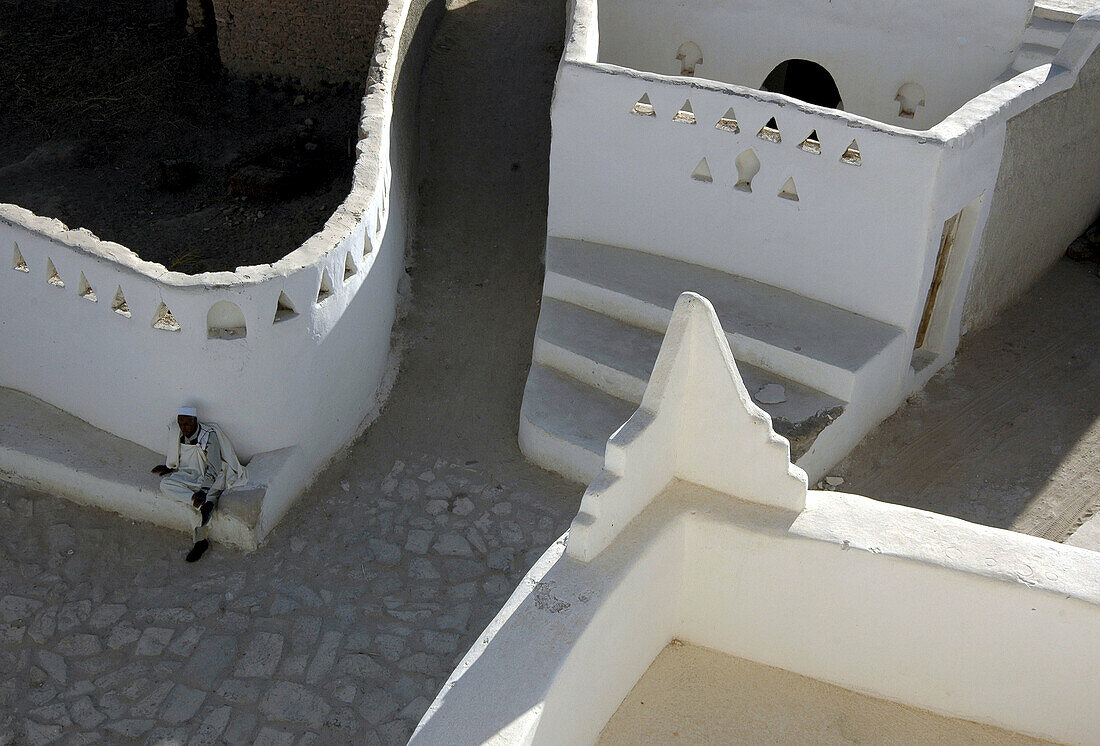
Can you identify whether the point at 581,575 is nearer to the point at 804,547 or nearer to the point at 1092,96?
the point at 804,547

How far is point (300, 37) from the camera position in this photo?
42.3 ft

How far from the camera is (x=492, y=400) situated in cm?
905

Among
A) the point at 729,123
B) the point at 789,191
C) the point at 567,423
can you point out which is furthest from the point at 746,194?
the point at 567,423

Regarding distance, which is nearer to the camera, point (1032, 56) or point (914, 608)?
point (914, 608)

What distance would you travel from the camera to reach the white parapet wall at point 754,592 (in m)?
3.91

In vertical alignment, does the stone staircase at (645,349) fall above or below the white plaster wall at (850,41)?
below

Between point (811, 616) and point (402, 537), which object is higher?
point (811, 616)

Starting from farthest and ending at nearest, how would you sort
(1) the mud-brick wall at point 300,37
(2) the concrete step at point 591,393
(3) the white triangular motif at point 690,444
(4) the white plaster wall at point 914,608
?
(1) the mud-brick wall at point 300,37 < (2) the concrete step at point 591,393 < (3) the white triangular motif at point 690,444 < (4) the white plaster wall at point 914,608

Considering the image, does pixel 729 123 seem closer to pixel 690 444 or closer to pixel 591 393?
pixel 591 393

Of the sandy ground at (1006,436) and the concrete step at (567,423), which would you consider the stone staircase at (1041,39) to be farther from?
the concrete step at (567,423)

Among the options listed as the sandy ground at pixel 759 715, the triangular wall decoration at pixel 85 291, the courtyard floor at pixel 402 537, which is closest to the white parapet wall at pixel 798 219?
the courtyard floor at pixel 402 537

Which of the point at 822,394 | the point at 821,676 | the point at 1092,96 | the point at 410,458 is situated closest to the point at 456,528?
the point at 410,458

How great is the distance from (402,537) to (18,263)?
3.25 meters

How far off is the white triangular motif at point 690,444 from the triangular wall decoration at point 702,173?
4.76 metres
